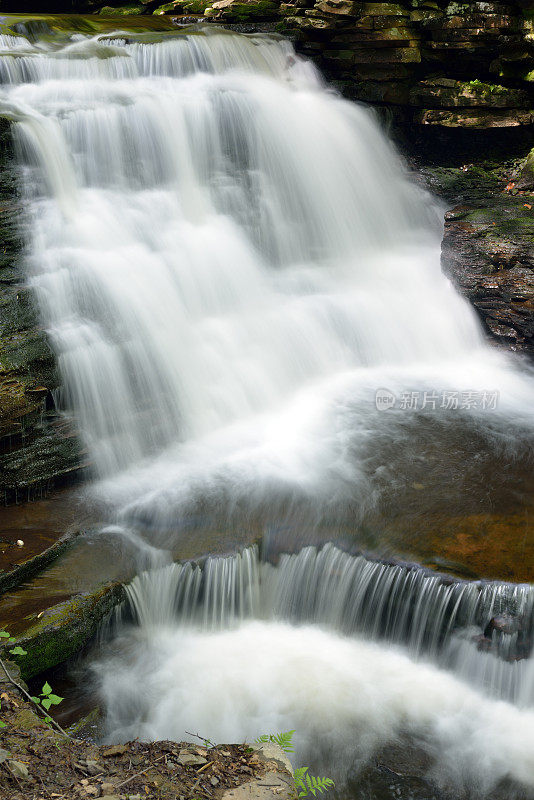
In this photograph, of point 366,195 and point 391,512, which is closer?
point 391,512

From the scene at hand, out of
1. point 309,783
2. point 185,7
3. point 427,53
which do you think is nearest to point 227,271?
point 427,53

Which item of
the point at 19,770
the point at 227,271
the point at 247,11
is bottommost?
the point at 19,770

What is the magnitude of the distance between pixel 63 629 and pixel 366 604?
2.07m

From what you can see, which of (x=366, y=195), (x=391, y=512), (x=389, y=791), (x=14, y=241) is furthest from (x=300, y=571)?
(x=366, y=195)

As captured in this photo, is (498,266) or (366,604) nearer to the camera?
(366,604)

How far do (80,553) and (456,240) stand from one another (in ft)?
21.1

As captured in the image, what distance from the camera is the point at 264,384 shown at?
734 cm

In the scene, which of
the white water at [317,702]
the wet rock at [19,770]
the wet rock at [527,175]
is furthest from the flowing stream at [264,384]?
the wet rock at [19,770]

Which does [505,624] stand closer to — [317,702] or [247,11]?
[317,702]

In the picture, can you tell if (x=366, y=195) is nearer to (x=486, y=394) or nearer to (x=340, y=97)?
(x=340, y=97)

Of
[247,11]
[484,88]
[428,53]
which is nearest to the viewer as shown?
[484,88]

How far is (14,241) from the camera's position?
6734 millimetres

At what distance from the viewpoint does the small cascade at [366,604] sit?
443 cm

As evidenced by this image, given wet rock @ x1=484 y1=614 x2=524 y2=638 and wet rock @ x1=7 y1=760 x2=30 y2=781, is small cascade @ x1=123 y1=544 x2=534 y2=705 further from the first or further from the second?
wet rock @ x1=7 y1=760 x2=30 y2=781
